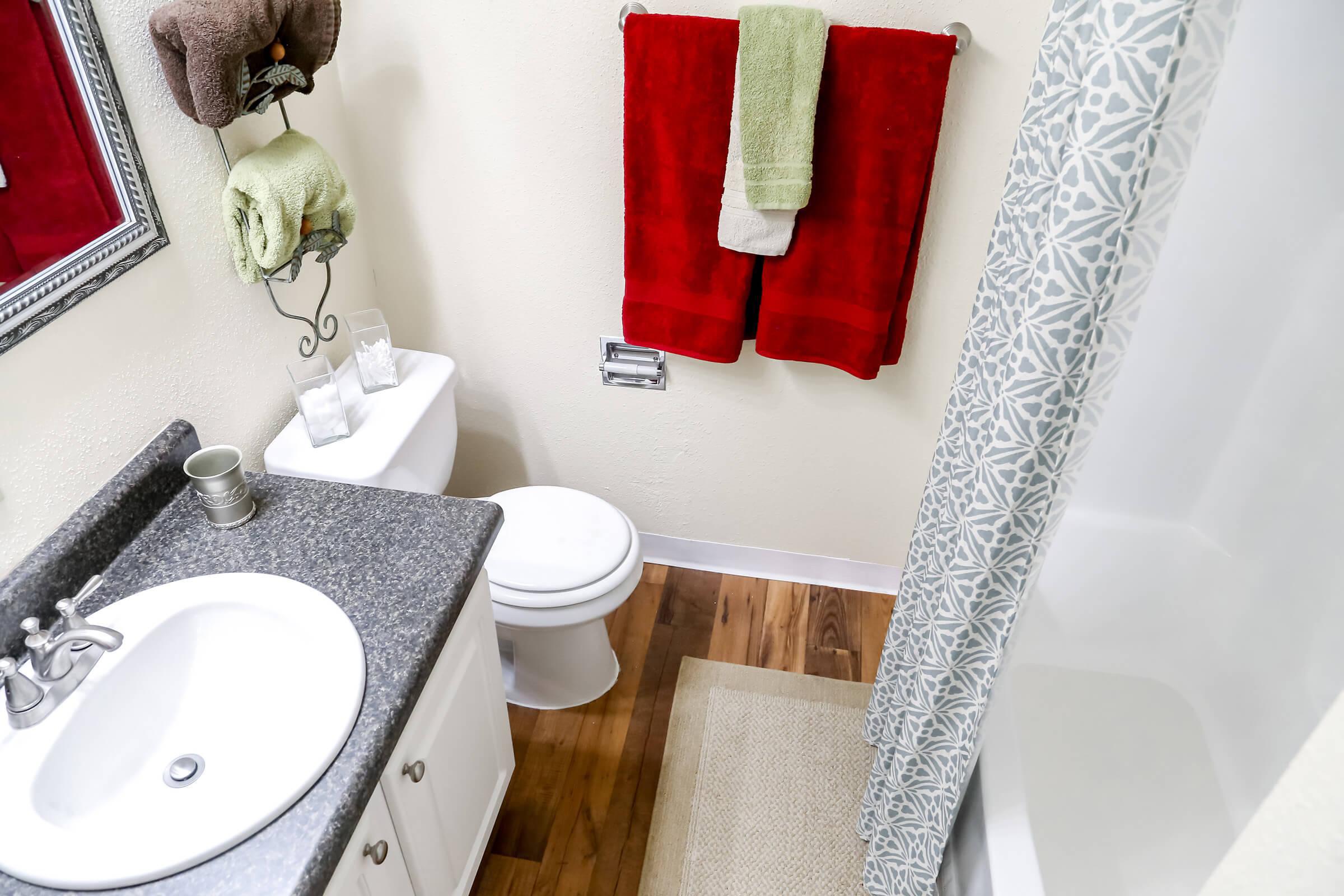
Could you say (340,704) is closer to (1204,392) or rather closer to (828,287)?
(828,287)

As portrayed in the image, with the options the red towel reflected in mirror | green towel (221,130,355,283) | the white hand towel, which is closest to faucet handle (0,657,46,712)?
the red towel reflected in mirror

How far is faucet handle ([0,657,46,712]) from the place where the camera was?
0.92 meters

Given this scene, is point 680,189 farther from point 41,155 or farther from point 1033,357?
point 41,155

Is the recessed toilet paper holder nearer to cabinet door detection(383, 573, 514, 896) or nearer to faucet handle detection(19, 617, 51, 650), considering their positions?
cabinet door detection(383, 573, 514, 896)

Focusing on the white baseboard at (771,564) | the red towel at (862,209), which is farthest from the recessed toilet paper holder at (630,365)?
the white baseboard at (771,564)

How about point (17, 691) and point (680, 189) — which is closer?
point (17, 691)

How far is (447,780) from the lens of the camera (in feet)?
4.16

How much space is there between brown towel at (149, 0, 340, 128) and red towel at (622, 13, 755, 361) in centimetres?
52

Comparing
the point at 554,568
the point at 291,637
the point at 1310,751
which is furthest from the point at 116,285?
the point at 1310,751

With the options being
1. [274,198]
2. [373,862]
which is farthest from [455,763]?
[274,198]

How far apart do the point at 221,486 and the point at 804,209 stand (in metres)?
1.05

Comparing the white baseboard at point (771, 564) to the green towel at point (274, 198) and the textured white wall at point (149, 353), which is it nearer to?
the textured white wall at point (149, 353)

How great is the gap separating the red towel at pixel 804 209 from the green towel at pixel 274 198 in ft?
1.74

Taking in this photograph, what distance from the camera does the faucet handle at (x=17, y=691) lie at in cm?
92
